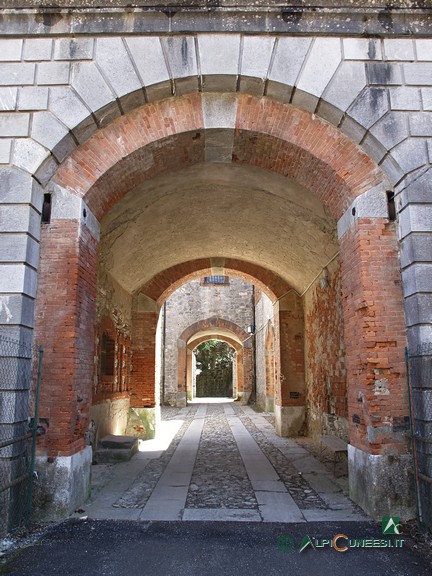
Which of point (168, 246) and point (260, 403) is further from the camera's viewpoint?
point (260, 403)

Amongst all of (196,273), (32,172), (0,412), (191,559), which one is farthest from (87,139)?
(196,273)

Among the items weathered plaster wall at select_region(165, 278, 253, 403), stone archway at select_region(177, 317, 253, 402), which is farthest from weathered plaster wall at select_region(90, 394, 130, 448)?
weathered plaster wall at select_region(165, 278, 253, 403)

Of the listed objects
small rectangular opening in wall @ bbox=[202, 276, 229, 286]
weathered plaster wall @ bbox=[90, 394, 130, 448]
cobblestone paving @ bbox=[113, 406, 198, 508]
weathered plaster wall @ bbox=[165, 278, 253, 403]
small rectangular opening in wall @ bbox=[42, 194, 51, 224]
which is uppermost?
small rectangular opening in wall @ bbox=[202, 276, 229, 286]

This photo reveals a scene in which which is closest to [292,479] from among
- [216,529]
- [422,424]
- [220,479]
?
[220,479]

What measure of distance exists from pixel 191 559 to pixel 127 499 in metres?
2.03

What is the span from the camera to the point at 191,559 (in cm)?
368

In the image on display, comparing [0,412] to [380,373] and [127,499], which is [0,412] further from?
[380,373]

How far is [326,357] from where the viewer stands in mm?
8805

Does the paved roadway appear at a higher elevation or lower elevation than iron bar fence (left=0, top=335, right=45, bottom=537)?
lower

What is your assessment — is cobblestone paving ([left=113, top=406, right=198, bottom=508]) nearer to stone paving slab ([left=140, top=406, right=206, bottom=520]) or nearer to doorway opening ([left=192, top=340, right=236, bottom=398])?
stone paving slab ([left=140, top=406, right=206, bottom=520])

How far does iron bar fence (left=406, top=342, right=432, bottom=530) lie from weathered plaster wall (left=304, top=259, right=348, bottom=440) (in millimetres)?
2942

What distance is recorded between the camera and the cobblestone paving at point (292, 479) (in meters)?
5.29

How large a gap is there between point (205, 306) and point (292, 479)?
16.2 m

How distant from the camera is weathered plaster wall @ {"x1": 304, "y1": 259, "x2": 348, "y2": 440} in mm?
7773
